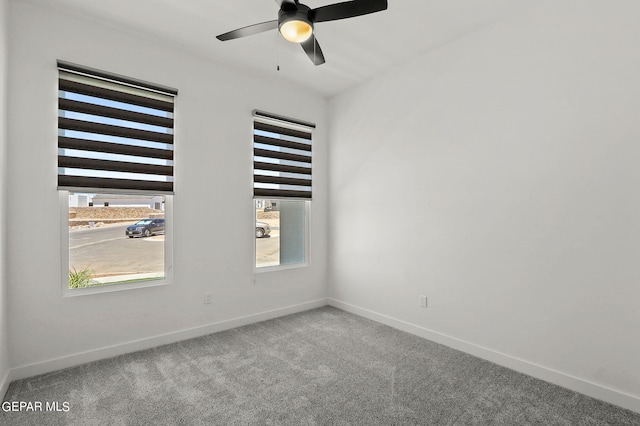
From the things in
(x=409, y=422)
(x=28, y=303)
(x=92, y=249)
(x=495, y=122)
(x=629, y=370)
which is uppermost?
(x=495, y=122)

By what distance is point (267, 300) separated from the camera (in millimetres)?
3936

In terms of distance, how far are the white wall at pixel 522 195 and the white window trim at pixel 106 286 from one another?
7.36ft

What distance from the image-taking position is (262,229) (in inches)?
157

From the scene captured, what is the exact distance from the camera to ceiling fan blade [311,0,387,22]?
1938mm

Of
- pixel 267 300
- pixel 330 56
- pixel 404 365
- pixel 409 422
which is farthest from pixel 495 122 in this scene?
pixel 267 300

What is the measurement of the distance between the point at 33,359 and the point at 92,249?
0.93m

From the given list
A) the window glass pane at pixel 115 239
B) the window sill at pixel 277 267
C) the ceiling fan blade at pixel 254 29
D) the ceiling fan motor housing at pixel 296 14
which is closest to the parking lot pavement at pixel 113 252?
the window glass pane at pixel 115 239

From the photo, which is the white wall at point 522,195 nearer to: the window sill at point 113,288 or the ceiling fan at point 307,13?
the ceiling fan at point 307,13

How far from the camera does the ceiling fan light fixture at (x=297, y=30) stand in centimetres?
206

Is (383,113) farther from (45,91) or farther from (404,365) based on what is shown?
(45,91)

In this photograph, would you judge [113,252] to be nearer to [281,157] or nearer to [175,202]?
[175,202]

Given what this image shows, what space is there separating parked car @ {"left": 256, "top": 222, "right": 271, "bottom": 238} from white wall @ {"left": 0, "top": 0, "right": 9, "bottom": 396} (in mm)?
2209

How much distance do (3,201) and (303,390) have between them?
260 cm

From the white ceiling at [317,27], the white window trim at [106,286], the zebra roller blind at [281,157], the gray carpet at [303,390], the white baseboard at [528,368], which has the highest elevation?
the white ceiling at [317,27]
